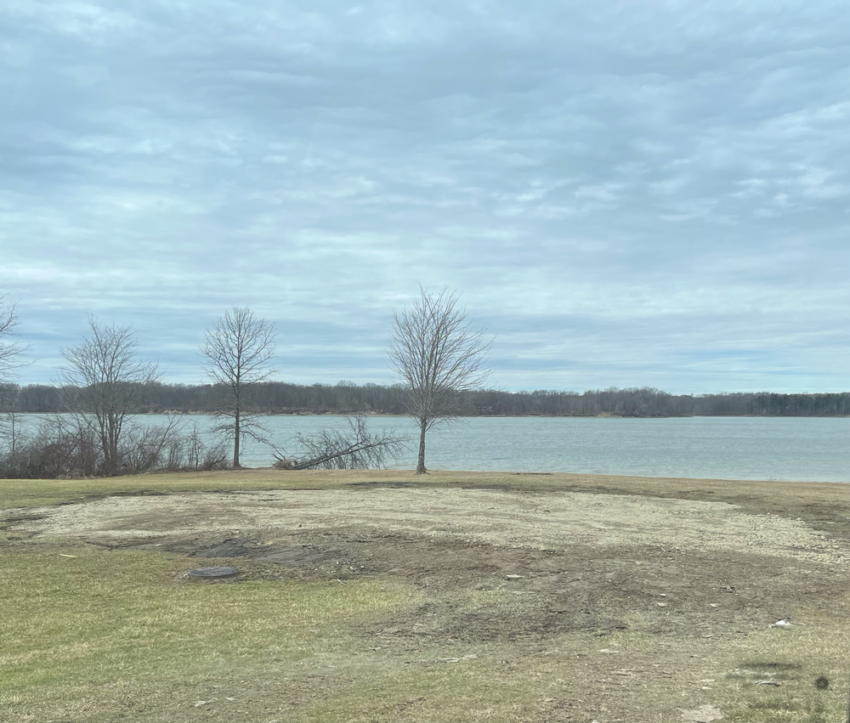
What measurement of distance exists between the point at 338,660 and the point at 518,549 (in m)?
5.11

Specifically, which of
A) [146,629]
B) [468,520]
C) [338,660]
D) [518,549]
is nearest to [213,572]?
[146,629]

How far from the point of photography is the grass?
4777mm

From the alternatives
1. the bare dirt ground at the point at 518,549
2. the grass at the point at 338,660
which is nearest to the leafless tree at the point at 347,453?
the bare dirt ground at the point at 518,549

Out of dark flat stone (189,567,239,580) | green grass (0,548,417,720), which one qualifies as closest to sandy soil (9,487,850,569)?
dark flat stone (189,567,239,580)

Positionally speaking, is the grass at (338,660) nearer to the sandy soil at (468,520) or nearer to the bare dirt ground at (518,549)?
the bare dirt ground at (518,549)

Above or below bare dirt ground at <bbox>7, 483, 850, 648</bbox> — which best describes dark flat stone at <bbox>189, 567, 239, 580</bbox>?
below

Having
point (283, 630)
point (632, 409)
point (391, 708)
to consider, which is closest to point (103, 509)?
point (283, 630)

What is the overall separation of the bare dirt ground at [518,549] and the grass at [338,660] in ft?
1.15

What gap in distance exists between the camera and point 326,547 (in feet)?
36.4

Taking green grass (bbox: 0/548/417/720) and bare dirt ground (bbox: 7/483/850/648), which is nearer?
green grass (bbox: 0/548/417/720)

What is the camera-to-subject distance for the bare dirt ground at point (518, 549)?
7656 millimetres

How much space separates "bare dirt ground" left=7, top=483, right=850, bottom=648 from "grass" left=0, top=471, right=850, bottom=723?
350 millimetres

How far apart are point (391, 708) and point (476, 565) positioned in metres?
5.22

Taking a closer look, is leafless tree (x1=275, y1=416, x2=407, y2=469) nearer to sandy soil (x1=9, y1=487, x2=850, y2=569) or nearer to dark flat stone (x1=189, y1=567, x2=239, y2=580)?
sandy soil (x1=9, y1=487, x2=850, y2=569)
